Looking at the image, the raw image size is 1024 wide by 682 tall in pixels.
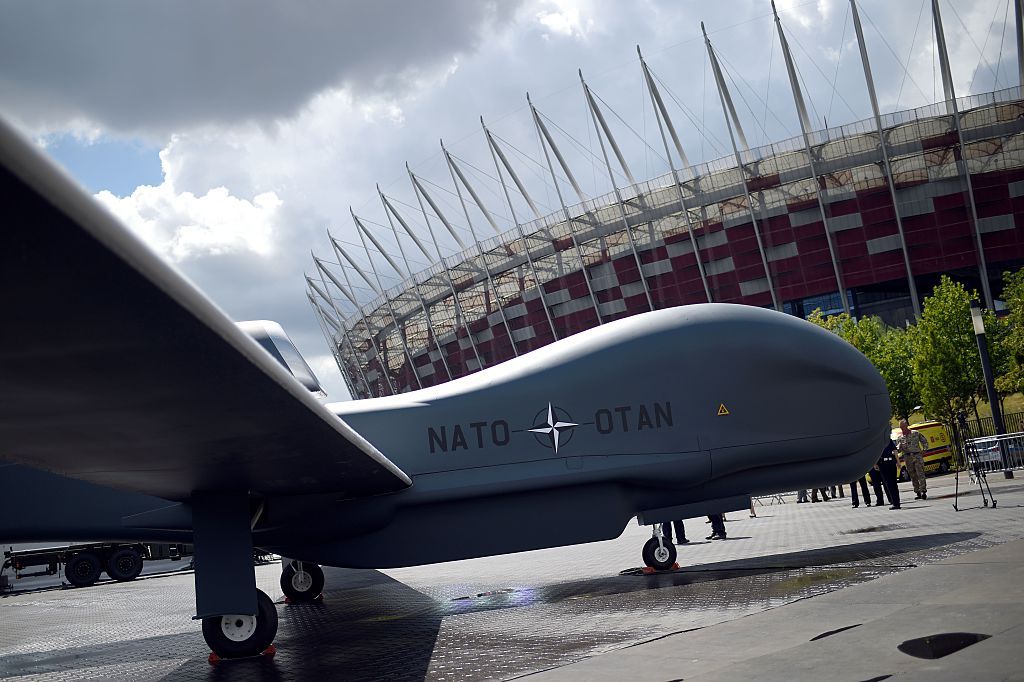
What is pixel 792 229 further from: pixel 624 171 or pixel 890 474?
pixel 890 474

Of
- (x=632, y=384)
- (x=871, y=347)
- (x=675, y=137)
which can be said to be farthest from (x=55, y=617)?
(x=675, y=137)

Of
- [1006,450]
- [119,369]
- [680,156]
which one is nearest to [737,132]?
[680,156]

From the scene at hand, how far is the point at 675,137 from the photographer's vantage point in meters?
52.8

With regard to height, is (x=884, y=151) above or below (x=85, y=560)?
above

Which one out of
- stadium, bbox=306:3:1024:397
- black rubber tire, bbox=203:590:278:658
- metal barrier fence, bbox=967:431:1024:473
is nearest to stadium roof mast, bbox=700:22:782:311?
stadium, bbox=306:3:1024:397

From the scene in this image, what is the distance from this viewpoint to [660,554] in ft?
39.3

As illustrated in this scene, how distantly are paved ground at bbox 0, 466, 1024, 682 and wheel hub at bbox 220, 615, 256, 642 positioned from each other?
36cm

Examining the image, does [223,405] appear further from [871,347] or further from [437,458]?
[871,347]

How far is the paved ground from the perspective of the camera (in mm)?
5445

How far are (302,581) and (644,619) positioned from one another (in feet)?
24.9

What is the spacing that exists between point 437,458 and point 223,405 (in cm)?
524

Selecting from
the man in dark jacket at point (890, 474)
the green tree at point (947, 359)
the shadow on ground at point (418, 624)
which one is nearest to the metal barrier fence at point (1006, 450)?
the man in dark jacket at point (890, 474)

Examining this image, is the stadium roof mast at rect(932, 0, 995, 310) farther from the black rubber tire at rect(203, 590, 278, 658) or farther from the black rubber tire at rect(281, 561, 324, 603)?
the black rubber tire at rect(203, 590, 278, 658)

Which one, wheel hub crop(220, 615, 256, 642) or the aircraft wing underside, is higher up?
the aircraft wing underside
